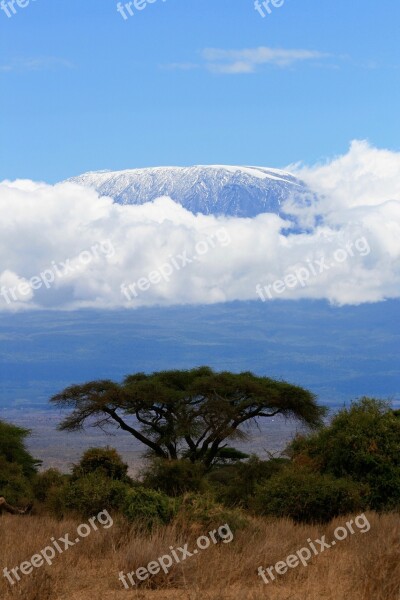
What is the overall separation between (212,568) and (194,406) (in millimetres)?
34446

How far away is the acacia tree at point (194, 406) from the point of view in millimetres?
47156

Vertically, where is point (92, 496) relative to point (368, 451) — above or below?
above

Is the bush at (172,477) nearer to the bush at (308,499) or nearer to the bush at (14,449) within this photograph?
the bush at (308,499)

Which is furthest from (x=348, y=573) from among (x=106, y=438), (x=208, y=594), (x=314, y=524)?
(x=106, y=438)

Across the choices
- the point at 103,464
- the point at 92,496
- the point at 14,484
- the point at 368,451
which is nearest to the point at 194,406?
the point at 14,484

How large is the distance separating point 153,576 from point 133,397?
111ft

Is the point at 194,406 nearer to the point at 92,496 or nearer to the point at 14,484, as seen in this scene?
the point at 14,484

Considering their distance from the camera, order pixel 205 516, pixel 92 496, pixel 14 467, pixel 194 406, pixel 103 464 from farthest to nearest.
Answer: pixel 194 406 → pixel 14 467 → pixel 103 464 → pixel 92 496 → pixel 205 516

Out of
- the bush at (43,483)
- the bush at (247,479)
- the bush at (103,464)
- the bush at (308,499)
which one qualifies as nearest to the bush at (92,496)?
the bush at (308,499)

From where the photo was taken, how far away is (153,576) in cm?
1348

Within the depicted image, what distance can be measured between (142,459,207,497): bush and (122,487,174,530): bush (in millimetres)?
A: 15362

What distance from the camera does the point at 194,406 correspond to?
4816cm

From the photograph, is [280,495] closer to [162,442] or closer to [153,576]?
[153,576]

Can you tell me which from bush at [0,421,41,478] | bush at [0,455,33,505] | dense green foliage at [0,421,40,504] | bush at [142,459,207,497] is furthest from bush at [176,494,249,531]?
bush at [0,421,41,478]
